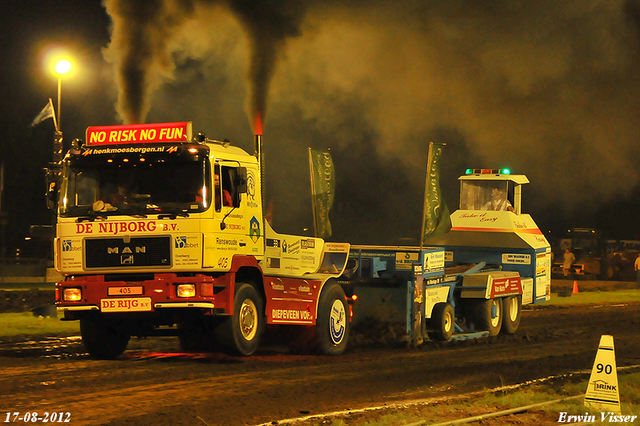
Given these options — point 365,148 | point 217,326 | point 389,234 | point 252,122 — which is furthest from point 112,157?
point 389,234

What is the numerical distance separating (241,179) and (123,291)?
2.25 metres

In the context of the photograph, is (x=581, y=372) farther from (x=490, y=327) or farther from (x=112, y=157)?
(x=112, y=157)

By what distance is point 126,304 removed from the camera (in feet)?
36.7

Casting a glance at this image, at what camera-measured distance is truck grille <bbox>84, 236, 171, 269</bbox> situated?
1114 cm

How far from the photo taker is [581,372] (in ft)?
37.6

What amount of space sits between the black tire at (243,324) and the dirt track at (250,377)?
29 cm

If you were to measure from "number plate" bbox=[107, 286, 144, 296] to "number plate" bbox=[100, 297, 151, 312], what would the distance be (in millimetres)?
82

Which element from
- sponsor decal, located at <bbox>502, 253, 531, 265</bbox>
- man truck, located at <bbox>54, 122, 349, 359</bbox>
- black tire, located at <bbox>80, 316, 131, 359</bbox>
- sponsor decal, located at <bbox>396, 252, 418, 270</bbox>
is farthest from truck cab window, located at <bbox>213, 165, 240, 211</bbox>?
sponsor decal, located at <bbox>502, 253, 531, 265</bbox>

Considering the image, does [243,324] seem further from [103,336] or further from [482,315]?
[482,315]

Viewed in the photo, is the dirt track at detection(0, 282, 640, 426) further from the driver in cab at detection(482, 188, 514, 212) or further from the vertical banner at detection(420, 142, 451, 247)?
the driver in cab at detection(482, 188, 514, 212)

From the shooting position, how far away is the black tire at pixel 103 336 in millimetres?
12164

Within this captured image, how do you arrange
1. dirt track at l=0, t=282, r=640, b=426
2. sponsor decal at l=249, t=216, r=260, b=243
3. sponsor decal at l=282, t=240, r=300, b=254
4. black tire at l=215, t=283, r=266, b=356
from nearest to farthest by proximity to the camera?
dirt track at l=0, t=282, r=640, b=426 → black tire at l=215, t=283, r=266, b=356 → sponsor decal at l=249, t=216, r=260, b=243 → sponsor decal at l=282, t=240, r=300, b=254

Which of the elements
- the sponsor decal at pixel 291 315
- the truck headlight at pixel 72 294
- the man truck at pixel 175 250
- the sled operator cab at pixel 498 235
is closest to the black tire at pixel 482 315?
the sled operator cab at pixel 498 235

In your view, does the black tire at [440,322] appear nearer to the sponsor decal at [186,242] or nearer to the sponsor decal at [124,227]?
the sponsor decal at [186,242]
